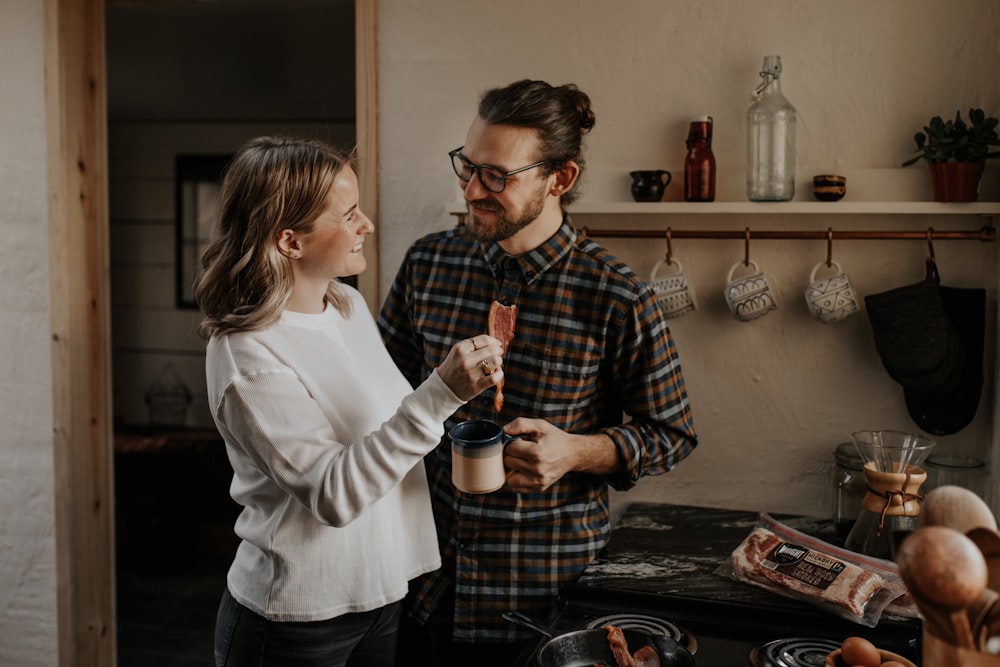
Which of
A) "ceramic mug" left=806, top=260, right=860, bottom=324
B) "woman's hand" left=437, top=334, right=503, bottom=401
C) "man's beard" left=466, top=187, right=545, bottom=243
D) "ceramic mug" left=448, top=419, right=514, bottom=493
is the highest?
"man's beard" left=466, top=187, right=545, bottom=243

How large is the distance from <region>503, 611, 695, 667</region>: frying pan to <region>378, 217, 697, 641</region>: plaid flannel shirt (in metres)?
0.38

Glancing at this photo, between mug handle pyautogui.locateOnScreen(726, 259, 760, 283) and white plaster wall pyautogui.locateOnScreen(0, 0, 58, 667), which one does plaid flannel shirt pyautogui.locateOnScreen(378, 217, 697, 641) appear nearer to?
mug handle pyautogui.locateOnScreen(726, 259, 760, 283)

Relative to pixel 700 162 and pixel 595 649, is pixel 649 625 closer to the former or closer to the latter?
pixel 595 649

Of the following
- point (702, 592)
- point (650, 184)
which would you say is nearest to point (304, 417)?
point (702, 592)

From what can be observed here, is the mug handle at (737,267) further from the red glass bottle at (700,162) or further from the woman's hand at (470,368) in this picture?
the woman's hand at (470,368)

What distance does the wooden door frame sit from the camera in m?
2.54

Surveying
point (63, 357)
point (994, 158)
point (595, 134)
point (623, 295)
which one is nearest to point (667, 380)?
point (623, 295)

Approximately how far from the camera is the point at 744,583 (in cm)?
180

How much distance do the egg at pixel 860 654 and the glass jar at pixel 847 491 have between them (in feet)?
2.80

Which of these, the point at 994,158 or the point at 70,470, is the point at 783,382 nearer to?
the point at 994,158

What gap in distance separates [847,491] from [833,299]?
1.46ft

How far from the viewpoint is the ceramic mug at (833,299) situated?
210 cm

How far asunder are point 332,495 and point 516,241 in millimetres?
724

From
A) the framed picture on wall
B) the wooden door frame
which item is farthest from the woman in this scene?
the framed picture on wall
